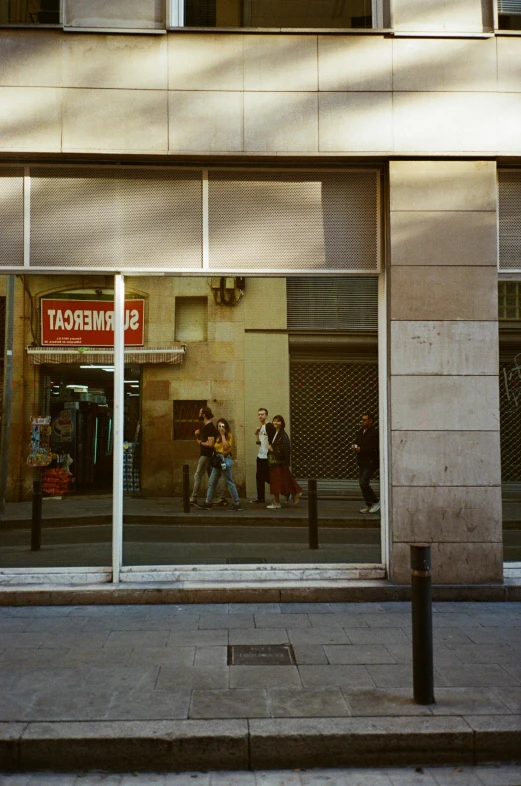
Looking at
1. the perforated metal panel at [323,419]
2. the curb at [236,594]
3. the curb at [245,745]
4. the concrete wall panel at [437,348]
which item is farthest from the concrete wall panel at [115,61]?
the curb at [245,745]

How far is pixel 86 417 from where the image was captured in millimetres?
8875

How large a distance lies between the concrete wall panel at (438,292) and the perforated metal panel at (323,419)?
1.43 metres

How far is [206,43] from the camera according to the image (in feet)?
26.0

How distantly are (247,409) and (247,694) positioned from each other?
15.6 ft

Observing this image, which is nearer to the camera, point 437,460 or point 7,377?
point 437,460

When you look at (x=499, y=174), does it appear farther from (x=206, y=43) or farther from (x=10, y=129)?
(x=10, y=129)

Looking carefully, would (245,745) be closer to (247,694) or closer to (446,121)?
(247,694)

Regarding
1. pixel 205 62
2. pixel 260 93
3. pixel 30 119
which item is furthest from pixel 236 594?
pixel 205 62

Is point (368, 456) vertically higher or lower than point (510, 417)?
lower

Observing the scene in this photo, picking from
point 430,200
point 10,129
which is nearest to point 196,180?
point 10,129

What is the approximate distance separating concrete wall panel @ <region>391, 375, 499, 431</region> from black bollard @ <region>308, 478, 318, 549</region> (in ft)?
6.36

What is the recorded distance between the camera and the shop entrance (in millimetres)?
8516

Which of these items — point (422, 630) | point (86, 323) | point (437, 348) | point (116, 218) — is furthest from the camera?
point (86, 323)

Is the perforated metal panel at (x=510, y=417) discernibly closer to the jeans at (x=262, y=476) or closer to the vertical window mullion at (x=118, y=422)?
the jeans at (x=262, y=476)
